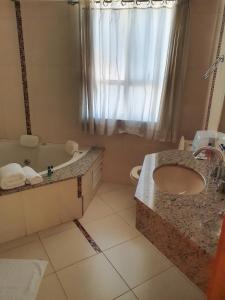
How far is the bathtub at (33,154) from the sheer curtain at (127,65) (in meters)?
0.52

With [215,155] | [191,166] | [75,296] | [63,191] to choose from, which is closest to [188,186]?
[191,166]

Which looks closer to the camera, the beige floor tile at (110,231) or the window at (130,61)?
the beige floor tile at (110,231)

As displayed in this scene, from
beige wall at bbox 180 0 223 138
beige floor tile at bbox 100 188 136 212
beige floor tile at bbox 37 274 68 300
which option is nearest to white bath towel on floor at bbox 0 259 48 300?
beige floor tile at bbox 37 274 68 300

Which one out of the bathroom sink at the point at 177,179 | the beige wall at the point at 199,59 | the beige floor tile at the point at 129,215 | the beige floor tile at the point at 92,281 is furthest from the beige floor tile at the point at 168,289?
the beige wall at the point at 199,59

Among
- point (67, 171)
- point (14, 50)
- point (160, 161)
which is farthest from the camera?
point (14, 50)

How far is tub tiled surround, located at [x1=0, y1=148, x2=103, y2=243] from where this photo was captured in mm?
1902

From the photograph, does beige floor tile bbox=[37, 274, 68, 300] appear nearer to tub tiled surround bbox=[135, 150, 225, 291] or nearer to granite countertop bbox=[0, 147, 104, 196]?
granite countertop bbox=[0, 147, 104, 196]

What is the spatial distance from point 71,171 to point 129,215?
755mm

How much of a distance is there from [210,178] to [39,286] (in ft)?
4.42

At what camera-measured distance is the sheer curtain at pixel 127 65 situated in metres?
2.10

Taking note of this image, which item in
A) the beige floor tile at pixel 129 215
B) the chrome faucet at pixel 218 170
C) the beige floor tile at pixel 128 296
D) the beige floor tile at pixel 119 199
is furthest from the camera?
the beige floor tile at pixel 119 199

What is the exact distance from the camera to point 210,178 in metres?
1.24

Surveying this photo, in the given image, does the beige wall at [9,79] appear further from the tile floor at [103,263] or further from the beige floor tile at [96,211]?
the tile floor at [103,263]

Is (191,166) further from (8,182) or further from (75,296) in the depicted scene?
(8,182)
